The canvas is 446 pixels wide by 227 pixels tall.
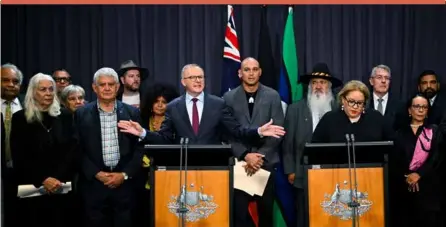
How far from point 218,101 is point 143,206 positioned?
4.39 ft

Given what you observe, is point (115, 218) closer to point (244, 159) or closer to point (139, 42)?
point (244, 159)

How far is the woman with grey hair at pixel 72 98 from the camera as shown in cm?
545

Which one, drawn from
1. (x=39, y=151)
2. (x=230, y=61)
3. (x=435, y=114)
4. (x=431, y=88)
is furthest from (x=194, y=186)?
(x=431, y=88)

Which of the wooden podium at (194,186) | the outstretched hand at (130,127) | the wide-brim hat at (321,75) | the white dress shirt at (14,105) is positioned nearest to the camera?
the wooden podium at (194,186)

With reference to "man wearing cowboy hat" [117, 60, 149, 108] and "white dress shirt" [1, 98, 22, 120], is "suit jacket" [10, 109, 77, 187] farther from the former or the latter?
"man wearing cowboy hat" [117, 60, 149, 108]

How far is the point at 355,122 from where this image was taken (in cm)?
480

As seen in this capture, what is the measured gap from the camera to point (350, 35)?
6.79 meters

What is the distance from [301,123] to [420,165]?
1.06 m

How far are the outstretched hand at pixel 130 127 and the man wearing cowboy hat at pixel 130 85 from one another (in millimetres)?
1315

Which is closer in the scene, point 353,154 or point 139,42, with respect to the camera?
point 353,154

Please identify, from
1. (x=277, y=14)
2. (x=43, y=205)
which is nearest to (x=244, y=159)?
(x=43, y=205)

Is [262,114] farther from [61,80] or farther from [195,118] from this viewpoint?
[61,80]

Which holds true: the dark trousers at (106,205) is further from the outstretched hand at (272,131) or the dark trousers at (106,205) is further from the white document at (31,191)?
the outstretched hand at (272,131)

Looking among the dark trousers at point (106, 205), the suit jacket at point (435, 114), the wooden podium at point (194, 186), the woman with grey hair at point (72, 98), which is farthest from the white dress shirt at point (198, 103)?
the suit jacket at point (435, 114)
